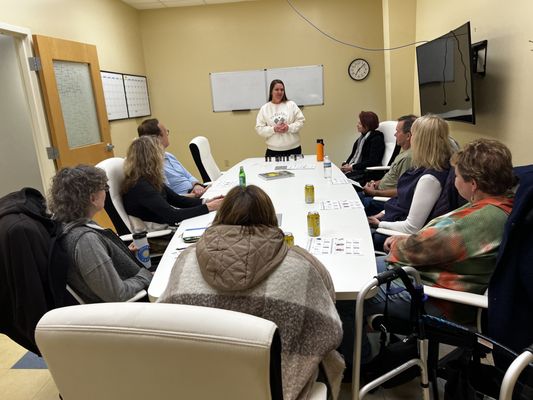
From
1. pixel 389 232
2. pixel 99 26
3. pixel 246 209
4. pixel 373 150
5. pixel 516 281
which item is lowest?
pixel 389 232

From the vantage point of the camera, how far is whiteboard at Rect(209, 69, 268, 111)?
225 inches

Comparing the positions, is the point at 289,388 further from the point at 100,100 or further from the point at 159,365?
the point at 100,100

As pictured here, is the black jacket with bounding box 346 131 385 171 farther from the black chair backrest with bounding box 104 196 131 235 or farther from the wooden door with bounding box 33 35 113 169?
the wooden door with bounding box 33 35 113 169

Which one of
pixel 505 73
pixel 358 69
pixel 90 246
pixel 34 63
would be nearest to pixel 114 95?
pixel 34 63

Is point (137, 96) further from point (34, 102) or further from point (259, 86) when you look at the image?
point (34, 102)

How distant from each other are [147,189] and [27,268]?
972mm

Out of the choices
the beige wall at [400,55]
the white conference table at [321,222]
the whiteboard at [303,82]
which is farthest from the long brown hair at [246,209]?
the whiteboard at [303,82]

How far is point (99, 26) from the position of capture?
14.9ft

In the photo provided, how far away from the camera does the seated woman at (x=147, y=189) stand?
7.46ft

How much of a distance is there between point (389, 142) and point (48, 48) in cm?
332

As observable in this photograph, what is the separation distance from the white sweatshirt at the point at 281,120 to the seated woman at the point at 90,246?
2.90 m

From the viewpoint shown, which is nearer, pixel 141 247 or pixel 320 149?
Answer: pixel 141 247

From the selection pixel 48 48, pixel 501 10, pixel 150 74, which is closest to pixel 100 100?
pixel 48 48

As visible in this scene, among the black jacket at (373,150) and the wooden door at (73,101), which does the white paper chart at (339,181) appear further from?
the wooden door at (73,101)
